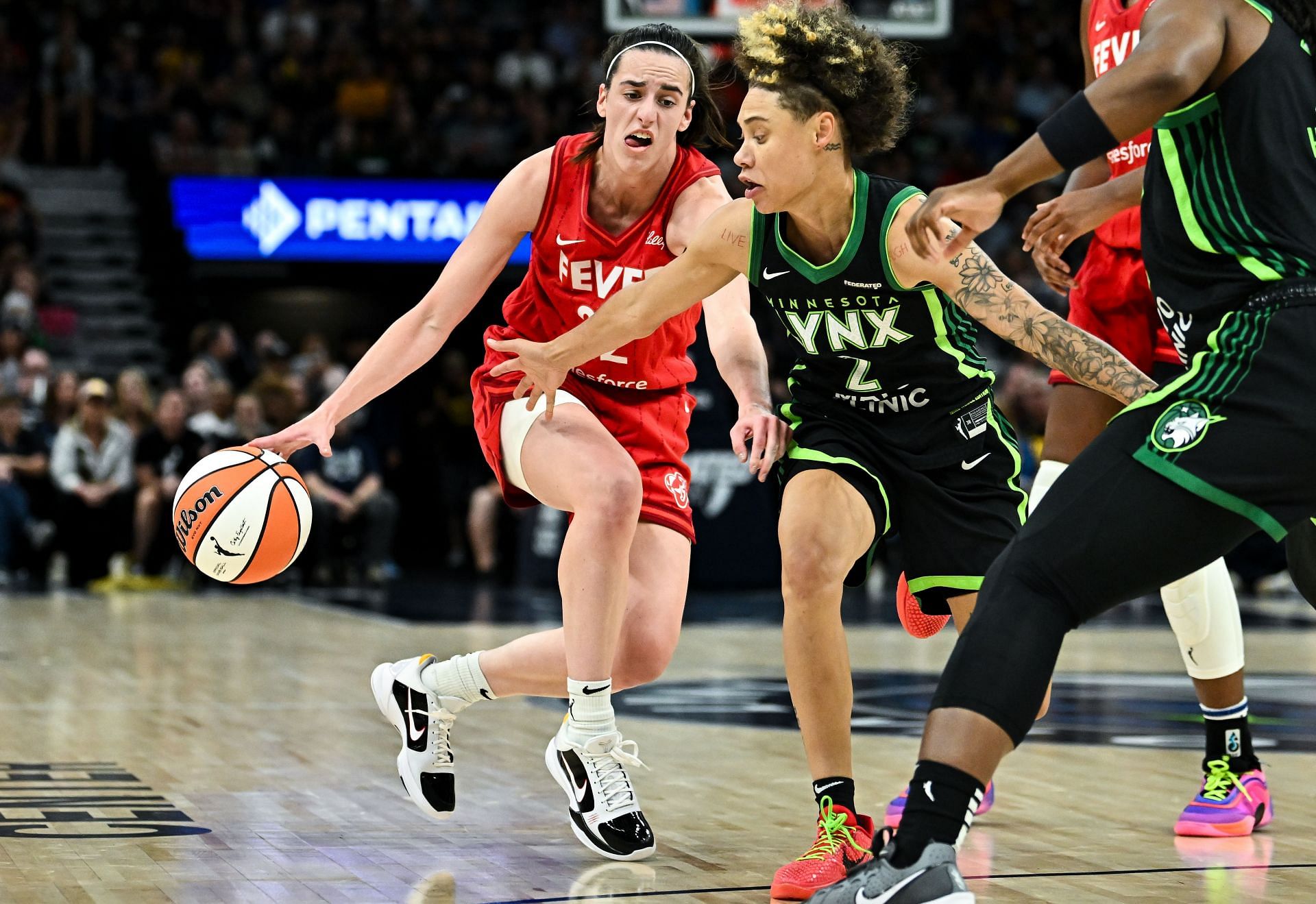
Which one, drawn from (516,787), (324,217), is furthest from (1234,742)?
(324,217)

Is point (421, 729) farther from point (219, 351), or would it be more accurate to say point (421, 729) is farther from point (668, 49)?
point (219, 351)

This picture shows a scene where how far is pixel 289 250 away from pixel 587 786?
13.9 m

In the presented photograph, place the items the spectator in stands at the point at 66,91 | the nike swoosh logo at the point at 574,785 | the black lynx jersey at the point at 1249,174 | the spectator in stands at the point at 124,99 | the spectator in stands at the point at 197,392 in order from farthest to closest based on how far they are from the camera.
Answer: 1. the spectator in stands at the point at 124,99
2. the spectator in stands at the point at 66,91
3. the spectator in stands at the point at 197,392
4. the nike swoosh logo at the point at 574,785
5. the black lynx jersey at the point at 1249,174

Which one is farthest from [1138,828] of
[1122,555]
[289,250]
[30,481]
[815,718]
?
[289,250]

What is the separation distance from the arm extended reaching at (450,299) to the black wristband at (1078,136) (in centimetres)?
189

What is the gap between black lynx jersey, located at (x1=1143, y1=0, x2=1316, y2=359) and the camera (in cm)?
296

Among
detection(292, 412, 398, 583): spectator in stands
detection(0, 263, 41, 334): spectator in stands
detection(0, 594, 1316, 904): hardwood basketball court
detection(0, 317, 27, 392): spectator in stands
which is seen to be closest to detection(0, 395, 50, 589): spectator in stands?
detection(0, 317, 27, 392): spectator in stands

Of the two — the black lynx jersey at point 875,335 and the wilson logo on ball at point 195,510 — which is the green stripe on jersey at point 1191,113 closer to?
the black lynx jersey at point 875,335

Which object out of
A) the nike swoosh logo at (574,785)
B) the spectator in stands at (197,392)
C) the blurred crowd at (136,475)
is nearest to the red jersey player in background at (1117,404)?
the nike swoosh logo at (574,785)

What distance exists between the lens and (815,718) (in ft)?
12.3

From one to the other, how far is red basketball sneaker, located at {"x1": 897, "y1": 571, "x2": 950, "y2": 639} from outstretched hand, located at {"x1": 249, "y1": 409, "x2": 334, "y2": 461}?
1.43 m

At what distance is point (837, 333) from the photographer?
3865mm

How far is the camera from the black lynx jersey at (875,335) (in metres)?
3.78

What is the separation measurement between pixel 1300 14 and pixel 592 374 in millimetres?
2054
